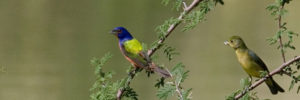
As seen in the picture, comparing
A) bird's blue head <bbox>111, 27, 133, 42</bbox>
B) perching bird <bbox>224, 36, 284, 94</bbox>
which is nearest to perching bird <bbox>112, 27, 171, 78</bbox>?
bird's blue head <bbox>111, 27, 133, 42</bbox>

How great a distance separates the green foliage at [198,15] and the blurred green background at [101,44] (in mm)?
5677

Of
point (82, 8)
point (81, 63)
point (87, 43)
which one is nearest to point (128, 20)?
point (82, 8)

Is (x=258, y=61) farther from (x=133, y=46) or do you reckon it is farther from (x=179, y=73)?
(x=179, y=73)

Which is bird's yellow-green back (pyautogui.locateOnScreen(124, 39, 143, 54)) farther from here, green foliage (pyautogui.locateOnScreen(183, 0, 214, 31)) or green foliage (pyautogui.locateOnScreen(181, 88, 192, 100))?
green foliage (pyautogui.locateOnScreen(181, 88, 192, 100))

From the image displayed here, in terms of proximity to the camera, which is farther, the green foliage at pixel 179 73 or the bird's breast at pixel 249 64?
the bird's breast at pixel 249 64

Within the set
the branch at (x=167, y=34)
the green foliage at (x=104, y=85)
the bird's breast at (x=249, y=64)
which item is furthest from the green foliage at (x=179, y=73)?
the bird's breast at (x=249, y=64)

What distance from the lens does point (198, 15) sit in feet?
5.91

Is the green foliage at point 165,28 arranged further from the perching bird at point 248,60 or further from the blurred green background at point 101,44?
the blurred green background at point 101,44

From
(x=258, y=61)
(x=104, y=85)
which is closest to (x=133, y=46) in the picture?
(x=104, y=85)

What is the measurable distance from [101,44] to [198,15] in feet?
27.2

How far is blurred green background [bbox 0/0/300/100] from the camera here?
8305 mm

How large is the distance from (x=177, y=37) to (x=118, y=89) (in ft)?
30.6

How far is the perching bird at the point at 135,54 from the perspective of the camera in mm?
1784

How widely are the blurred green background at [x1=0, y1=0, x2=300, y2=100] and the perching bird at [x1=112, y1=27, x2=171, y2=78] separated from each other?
5207 mm
